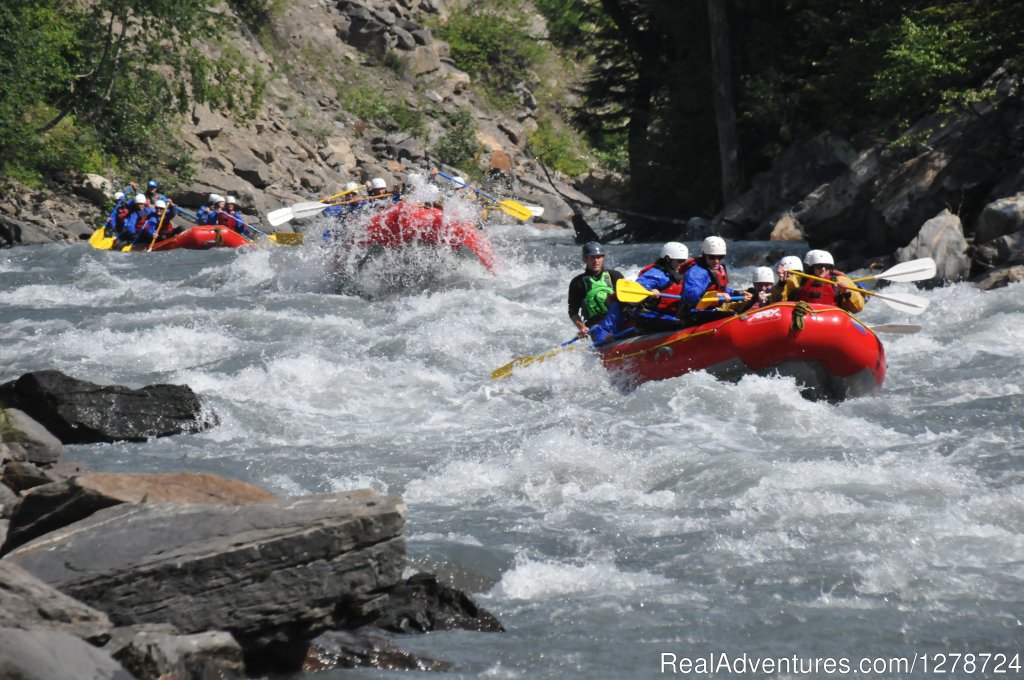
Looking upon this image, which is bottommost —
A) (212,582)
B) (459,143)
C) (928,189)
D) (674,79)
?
(212,582)

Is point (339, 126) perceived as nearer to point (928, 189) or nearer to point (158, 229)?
point (158, 229)

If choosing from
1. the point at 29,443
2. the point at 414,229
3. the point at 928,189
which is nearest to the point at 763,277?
the point at 29,443

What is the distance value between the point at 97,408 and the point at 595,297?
4.49m

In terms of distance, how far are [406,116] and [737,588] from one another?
28546 mm

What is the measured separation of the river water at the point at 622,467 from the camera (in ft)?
16.4

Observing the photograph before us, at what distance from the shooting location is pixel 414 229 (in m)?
15.4

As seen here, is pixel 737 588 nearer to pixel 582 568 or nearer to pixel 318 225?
pixel 582 568

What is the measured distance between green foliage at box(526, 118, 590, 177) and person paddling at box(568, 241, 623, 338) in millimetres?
25518

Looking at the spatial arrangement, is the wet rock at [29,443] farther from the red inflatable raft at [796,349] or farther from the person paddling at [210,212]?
the person paddling at [210,212]

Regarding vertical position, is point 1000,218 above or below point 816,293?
above

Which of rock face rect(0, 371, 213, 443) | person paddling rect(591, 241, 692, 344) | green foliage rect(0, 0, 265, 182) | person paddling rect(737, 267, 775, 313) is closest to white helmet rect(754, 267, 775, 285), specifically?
person paddling rect(737, 267, 775, 313)

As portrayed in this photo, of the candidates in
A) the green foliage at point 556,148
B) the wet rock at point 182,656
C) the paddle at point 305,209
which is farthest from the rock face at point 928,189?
the green foliage at point 556,148

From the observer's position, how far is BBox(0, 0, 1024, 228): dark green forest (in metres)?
15.0

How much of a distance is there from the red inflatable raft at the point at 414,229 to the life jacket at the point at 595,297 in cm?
473
